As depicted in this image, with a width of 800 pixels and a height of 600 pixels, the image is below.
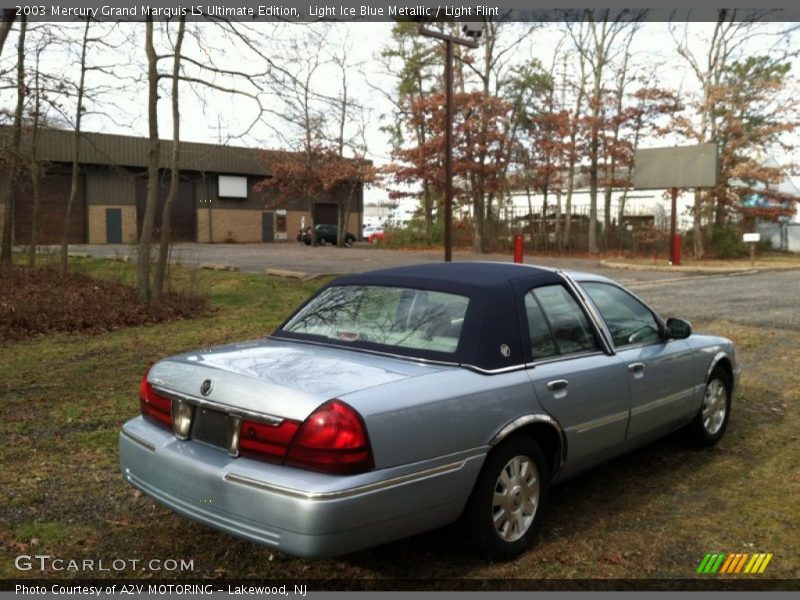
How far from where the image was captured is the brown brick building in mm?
43312

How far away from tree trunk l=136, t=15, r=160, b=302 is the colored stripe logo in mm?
11093

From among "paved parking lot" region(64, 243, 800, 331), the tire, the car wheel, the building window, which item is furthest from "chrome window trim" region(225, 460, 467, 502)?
the building window

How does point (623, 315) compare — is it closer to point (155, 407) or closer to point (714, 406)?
point (714, 406)

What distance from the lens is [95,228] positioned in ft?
152

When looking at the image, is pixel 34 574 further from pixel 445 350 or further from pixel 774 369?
pixel 774 369

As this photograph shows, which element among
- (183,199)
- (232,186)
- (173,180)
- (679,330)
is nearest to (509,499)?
(679,330)

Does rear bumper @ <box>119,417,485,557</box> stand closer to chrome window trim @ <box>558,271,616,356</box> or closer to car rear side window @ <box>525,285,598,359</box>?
car rear side window @ <box>525,285,598,359</box>

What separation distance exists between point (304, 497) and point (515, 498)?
1.28 meters

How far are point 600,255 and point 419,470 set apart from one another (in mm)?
33160

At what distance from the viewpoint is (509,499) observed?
3844 millimetres

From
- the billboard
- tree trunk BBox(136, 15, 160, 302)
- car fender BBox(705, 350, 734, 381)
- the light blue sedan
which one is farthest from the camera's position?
the billboard

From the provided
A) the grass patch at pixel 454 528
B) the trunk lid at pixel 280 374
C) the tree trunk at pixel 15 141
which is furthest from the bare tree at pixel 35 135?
the trunk lid at pixel 280 374

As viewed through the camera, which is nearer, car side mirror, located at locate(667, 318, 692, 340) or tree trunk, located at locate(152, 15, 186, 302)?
car side mirror, located at locate(667, 318, 692, 340)

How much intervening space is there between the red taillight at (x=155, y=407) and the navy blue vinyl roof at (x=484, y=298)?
88cm
